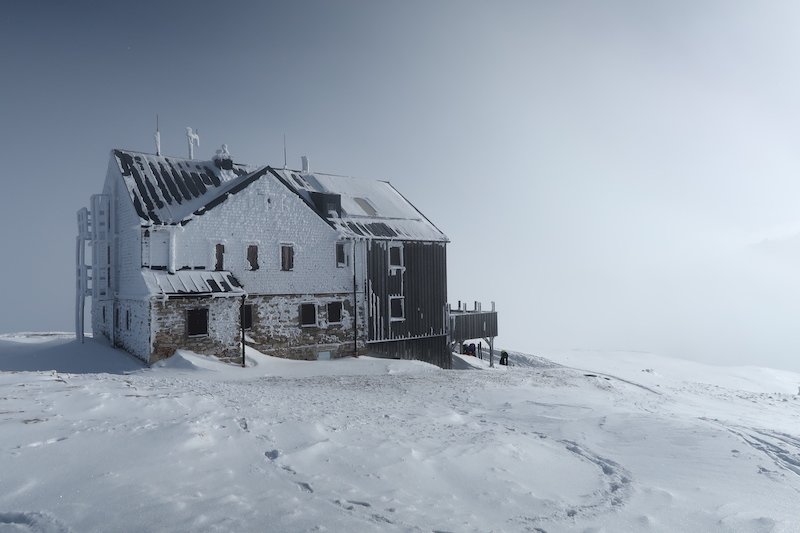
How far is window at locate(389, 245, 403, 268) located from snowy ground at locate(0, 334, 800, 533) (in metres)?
13.1

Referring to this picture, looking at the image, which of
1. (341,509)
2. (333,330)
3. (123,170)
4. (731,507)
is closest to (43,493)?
(341,509)

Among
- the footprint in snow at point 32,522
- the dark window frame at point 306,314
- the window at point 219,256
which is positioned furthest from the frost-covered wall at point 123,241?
the footprint in snow at point 32,522

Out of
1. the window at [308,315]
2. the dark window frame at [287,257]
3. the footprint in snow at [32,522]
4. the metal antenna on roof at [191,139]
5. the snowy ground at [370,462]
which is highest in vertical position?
the metal antenna on roof at [191,139]

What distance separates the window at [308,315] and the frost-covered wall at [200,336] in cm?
336

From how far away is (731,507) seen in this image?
7508 millimetres

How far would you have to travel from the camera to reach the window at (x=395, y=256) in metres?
28.4

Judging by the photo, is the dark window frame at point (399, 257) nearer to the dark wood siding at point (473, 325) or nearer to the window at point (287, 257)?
the dark wood siding at point (473, 325)

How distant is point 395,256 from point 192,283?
11.0m

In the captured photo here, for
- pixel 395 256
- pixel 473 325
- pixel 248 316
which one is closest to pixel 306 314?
pixel 248 316

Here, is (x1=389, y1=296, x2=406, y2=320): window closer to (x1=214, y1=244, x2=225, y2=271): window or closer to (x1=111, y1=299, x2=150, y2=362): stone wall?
(x1=214, y1=244, x2=225, y2=271): window

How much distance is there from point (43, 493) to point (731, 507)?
941 cm

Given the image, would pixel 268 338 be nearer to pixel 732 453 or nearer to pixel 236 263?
pixel 236 263

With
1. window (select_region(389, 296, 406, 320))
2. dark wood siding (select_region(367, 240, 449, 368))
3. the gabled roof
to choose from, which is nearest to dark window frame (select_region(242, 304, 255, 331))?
the gabled roof

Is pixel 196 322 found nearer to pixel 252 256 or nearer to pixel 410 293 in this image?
pixel 252 256
